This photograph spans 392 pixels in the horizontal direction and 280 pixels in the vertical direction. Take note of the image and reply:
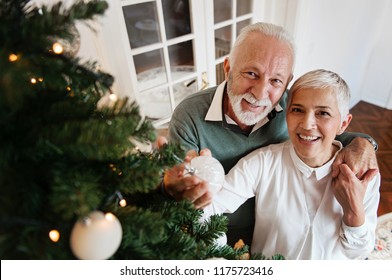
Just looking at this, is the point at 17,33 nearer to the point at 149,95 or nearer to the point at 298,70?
the point at 149,95

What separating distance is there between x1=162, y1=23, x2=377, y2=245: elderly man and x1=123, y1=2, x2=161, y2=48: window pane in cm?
83

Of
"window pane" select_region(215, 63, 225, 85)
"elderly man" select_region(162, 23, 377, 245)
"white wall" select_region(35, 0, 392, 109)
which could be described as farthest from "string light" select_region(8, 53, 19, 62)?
"window pane" select_region(215, 63, 225, 85)

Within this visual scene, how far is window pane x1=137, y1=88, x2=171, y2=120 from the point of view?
6.66 feet

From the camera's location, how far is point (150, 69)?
77.4 inches

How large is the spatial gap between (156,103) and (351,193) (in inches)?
61.2

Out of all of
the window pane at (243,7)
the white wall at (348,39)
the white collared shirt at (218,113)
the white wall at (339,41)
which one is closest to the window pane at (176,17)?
the white wall at (339,41)

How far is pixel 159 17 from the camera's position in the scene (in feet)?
5.78

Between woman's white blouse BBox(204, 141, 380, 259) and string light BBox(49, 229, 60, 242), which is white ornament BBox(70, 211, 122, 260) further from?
woman's white blouse BBox(204, 141, 380, 259)

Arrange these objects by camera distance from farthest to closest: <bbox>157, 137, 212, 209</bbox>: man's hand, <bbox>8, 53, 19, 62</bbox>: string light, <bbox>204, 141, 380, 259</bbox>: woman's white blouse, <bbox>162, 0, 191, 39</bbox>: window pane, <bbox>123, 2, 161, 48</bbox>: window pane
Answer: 1. <bbox>162, 0, 191, 39</bbox>: window pane
2. <bbox>123, 2, 161, 48</bbox>: window pane
3. <bbox>204, 141, 380, 259</bbox>: woman's white blouse
4. <bbox>157, 137, 212, 209</bbox>: man's hand
5. <bbox>8, 53, 19, 62</bbox>: string light

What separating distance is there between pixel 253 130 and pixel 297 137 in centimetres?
22

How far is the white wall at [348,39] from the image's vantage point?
2.29 metres

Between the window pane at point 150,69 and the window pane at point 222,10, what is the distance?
57cm

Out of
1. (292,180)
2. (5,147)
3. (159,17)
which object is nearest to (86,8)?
(5,147)

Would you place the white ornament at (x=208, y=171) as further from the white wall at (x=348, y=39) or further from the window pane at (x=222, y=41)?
the white wall at (x=348, y=39)
